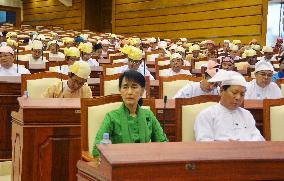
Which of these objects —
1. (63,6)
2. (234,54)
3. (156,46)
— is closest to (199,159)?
(234,54)

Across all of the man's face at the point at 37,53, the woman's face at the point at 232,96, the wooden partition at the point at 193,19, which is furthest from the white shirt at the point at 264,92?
the wooden partition at the point at 193,19

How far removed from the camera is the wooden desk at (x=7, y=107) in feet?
14.3

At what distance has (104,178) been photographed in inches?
72.9

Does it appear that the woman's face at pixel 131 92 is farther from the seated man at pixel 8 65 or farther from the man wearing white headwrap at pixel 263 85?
the seated man at pixel 8 65

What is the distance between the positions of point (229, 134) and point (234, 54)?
8.06 metres

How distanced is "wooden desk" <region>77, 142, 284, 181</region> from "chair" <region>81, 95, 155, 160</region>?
33.9 inches

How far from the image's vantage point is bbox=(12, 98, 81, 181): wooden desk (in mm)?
3232

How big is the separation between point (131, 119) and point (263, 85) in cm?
266

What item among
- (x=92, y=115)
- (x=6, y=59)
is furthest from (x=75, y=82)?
(x=6, y=59)

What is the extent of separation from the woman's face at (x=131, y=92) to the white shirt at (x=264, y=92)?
257cm

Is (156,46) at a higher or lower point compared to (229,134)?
higher

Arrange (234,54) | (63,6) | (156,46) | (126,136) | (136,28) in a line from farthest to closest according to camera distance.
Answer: (63,6) < (136,28) < (156,46) < (234,54) < (126,136)

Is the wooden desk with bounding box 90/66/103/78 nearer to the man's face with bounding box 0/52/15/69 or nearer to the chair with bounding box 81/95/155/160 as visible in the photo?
the man's face with bounding box 0/52/15/69

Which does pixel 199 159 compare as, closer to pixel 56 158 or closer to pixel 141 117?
pixel 141 117
